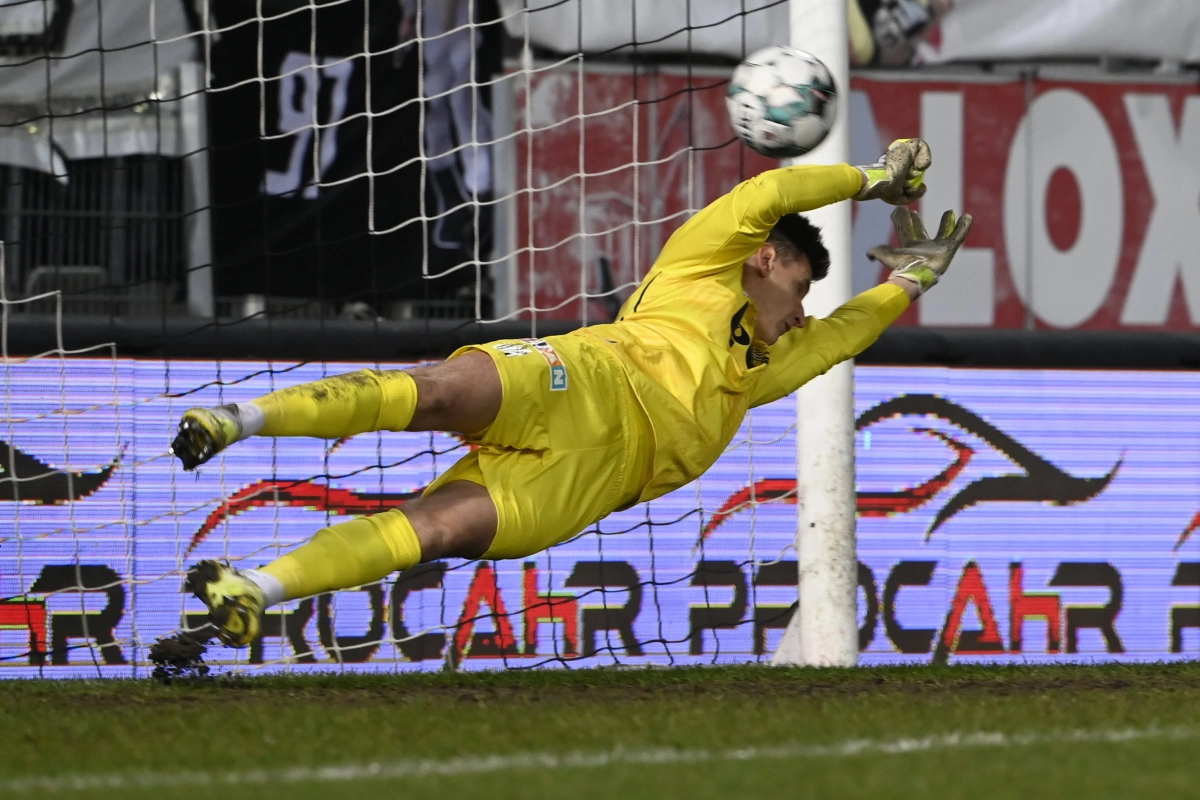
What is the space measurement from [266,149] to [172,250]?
67 centimetres

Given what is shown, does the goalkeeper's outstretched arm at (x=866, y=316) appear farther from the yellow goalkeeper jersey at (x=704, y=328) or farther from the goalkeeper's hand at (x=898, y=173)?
the goalkeeper's hand at (x=898, y=173)

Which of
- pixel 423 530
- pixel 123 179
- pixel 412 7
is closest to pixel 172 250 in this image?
pixel 123 179

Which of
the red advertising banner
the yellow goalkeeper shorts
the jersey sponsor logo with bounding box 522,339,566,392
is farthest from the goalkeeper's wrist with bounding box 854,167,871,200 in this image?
the red advertising banner

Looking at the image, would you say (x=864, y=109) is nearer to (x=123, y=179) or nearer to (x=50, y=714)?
(x=123, y=179)

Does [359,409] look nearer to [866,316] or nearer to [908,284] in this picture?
[866,316]

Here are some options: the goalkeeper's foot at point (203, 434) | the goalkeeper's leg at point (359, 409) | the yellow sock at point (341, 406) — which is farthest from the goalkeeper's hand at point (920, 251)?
the goalkeeper's foot at point (203, 434)

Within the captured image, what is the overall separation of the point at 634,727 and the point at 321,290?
4209mm

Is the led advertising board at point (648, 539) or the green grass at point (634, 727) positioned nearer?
the green grass at point (634, 727)

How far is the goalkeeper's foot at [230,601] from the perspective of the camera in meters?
3.26

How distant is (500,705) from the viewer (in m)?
3.49

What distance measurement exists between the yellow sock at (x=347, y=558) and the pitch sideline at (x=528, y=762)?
0.78 meters

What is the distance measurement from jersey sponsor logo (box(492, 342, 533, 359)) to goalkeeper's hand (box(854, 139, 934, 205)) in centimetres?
109

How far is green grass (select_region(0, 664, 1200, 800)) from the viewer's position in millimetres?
2549

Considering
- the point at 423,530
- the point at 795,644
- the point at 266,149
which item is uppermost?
the point at 266,149
